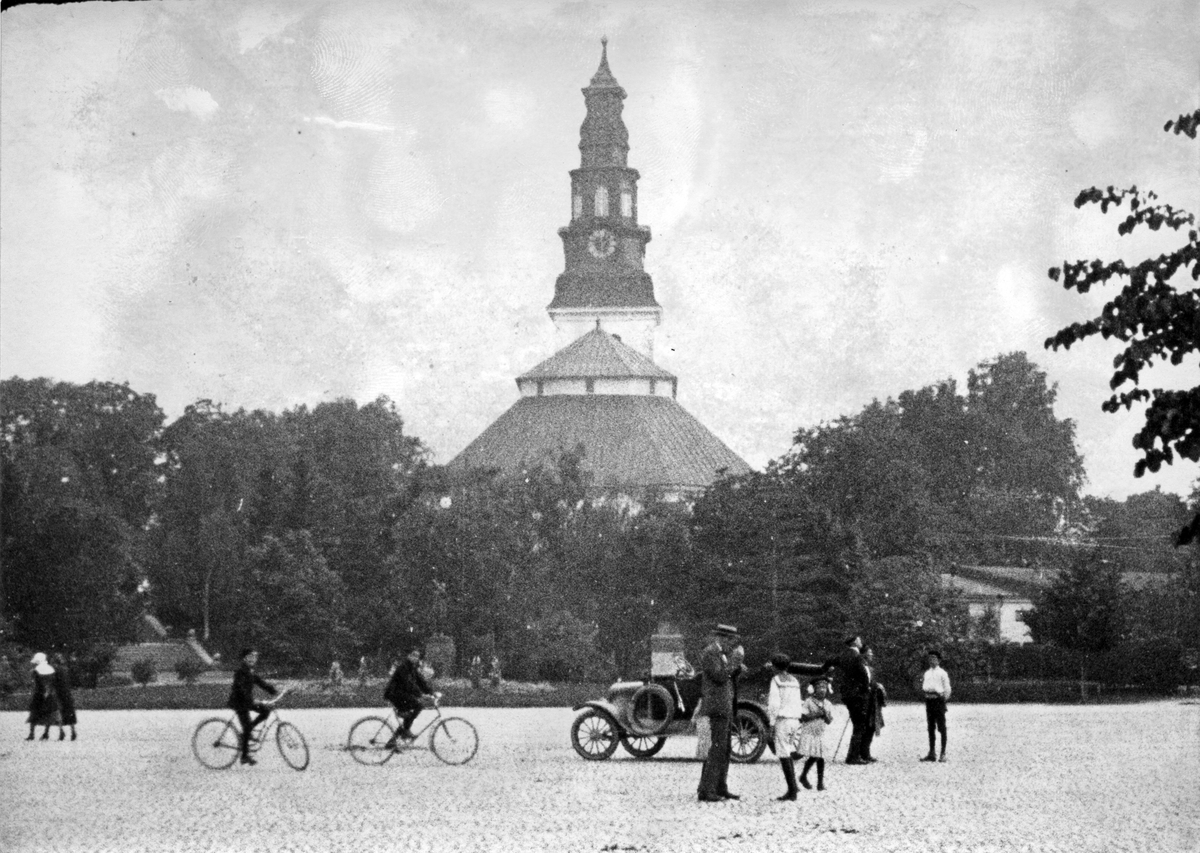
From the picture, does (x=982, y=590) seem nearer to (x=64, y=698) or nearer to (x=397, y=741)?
(x=64, y=698)

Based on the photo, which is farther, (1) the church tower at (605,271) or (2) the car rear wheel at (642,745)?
(1) the church tower at (605,271)

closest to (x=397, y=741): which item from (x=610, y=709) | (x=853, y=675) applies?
(x=610, y=709)

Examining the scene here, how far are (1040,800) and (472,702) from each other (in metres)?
24.4

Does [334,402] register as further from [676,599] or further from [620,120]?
[620,120]

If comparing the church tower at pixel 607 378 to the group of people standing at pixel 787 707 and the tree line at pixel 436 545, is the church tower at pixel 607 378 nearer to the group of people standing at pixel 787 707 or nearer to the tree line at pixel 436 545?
the tree line at pixel 436 545

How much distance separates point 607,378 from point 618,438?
23.1 ft

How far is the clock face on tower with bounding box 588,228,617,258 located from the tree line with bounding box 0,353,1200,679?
38.4 metres

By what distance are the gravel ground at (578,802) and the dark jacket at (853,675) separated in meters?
0.96

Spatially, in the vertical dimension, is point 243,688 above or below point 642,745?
above

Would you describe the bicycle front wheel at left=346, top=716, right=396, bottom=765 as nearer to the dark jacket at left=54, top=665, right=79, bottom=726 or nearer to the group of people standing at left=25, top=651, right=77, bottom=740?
the group of people standing at left=25, top=651, right=77, bottom=740

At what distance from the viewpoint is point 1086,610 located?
53594 mm

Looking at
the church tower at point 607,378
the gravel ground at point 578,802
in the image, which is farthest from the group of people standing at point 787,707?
the church tower at point 607,378

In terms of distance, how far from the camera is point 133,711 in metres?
38.4

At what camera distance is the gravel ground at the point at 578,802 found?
1622 cm
